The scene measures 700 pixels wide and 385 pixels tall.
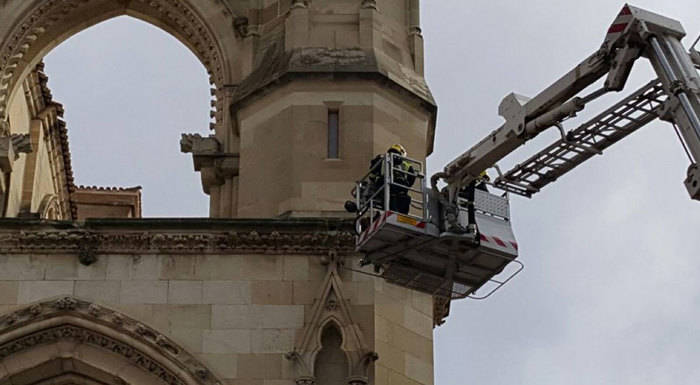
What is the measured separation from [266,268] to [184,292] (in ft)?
3.58

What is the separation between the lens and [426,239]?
24.8m

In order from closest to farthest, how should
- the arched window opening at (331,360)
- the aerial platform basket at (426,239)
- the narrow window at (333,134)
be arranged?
1. the aerial platform basket at (426,239)
2. the arched window opening at (331,360)
3. the narrow window at (333,134)

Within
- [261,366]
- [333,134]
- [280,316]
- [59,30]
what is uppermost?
[59,30]

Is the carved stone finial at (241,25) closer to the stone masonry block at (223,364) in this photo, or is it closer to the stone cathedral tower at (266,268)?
the stone cathedral tower at (266,268)

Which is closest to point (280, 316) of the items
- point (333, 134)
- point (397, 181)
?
point (397, 181)

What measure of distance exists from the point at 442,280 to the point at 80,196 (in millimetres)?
14623

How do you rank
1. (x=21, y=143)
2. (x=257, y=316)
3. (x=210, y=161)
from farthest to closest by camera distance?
(x=21, y=143)
(x=210, y=161)
(x=257, y=316)

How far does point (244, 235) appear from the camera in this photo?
26922mm

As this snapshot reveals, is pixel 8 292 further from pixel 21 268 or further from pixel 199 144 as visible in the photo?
pixel 199 144

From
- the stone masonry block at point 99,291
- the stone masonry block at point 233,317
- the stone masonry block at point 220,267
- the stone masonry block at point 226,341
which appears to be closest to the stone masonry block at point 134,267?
the stone masonry block at point 99,291

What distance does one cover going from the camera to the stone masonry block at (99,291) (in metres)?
26.7

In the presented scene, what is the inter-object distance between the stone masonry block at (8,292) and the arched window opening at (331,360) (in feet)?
13.0

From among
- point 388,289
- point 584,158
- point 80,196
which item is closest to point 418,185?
point 388,289

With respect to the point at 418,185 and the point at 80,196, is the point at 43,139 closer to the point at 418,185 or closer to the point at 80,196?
the point at 80,196
